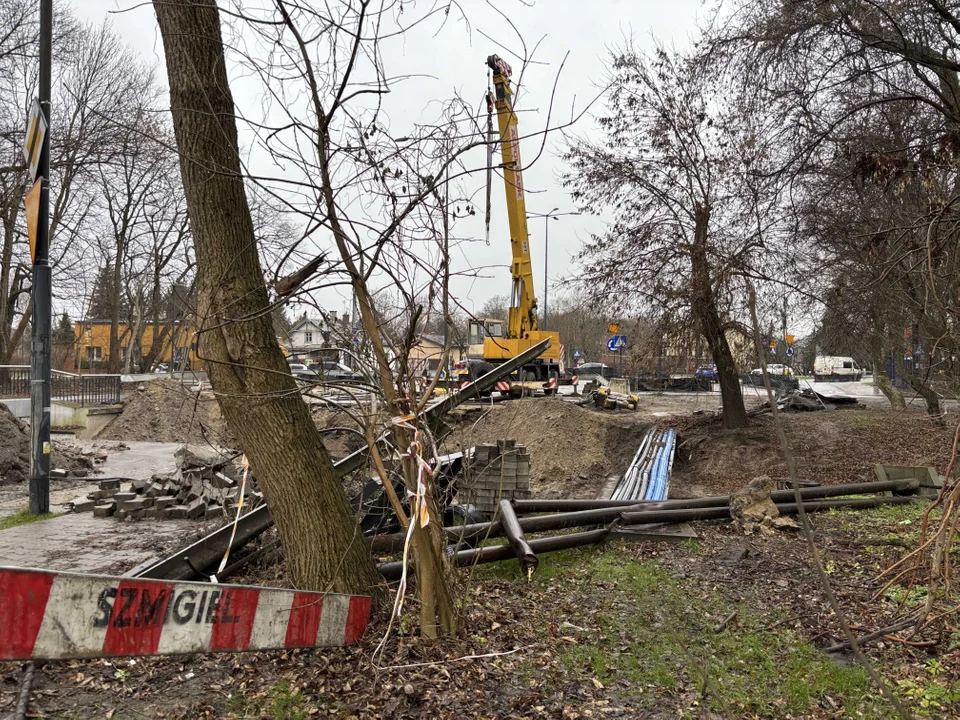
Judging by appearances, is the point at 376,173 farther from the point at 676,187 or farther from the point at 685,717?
the point at 676,187

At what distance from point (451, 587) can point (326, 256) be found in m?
2.10

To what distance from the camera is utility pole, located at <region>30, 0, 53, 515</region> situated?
27.7ft

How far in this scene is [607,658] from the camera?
4.49 m

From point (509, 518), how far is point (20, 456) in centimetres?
1042

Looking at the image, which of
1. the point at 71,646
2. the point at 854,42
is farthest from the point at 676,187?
the point at 71,646

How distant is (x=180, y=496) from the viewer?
9.17 metres

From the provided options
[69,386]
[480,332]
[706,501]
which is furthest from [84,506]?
[69,386]

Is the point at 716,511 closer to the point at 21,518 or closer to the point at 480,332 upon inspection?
the point at 480,332

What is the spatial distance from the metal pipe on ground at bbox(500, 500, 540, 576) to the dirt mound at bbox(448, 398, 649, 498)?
255 inches

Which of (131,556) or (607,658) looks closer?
(607,658)

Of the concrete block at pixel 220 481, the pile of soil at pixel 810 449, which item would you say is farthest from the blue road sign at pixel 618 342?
the concrete block at pixel 220 481

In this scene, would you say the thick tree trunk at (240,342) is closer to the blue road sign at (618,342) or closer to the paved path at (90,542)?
the paved path at (90,542)

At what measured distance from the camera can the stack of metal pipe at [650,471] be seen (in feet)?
36.6

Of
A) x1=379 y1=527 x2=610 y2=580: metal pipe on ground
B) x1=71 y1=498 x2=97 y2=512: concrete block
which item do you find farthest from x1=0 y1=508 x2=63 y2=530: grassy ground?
x1=379 y1=527 x2=610 y2=580: metal pipe on ground
